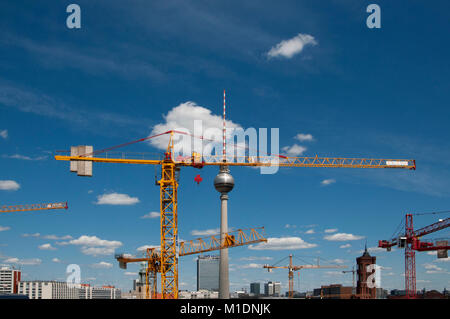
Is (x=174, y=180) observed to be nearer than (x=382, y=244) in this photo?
Yes

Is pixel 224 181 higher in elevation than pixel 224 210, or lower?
higher

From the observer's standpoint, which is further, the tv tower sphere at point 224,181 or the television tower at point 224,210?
the tv tower sphere at point 224,181

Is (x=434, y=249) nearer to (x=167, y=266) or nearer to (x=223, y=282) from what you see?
(x=223, y=282)

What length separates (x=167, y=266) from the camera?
361 ft

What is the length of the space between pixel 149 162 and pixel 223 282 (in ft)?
142

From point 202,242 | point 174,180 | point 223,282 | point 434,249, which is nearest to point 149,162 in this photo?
point 174,180

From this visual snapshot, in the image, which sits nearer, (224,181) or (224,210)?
(224,210)

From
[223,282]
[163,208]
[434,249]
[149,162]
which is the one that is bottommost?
[223,282]

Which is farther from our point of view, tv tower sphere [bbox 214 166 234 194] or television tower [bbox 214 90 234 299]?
tv tower sphere [bbox 214 166 234 194]
